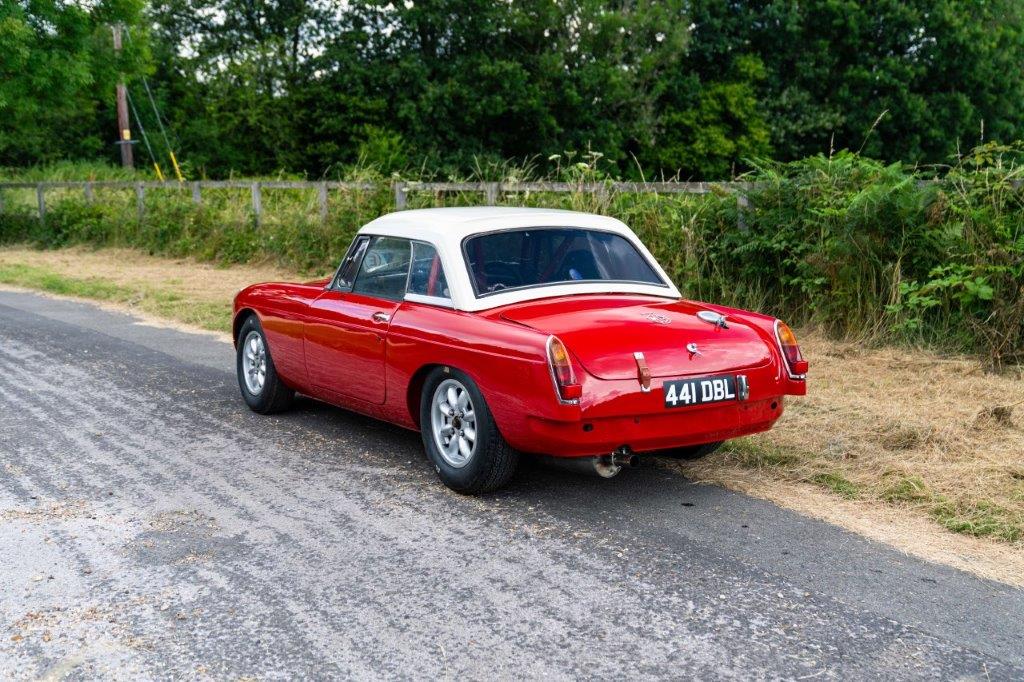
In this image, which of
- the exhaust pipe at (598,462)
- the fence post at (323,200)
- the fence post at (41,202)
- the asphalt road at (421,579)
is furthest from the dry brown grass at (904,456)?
the fence post at (41,202)

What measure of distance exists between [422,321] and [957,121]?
41287 millimetres

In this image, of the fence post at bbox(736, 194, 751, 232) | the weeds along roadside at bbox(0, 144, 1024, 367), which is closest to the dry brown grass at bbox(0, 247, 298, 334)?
the weeds along roadside at bbox(0, 144, 1024, 367)

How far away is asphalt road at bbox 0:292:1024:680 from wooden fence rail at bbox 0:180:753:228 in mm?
5596

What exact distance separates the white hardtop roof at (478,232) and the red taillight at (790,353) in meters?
0.70

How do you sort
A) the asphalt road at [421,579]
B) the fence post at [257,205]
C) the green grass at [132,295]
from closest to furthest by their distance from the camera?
the asphalt road at [421,579]
the green grass at [132,295]
the fence post at [257,205]

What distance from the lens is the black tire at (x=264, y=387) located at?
22.8 feet

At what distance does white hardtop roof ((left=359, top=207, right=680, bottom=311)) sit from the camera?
5480mm

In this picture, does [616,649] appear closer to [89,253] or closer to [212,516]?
[212,516]

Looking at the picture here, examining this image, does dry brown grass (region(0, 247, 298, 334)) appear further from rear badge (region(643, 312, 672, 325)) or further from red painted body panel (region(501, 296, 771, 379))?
rear badge (region(643, 312, 672, 325))

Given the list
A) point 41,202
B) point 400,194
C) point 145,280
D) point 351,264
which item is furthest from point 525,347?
point 41,202

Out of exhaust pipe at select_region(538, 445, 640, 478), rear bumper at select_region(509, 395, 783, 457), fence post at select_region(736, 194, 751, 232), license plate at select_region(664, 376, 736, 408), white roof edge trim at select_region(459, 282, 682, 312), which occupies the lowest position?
exhaust pipe at select_region(538, 445, 640, 478)

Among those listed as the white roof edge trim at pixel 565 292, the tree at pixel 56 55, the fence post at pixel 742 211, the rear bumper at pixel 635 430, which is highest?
the tree at pixel 56 55

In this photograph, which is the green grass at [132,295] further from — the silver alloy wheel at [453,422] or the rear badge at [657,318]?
the rear badge at [657,318]

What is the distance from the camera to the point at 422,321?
549cm
